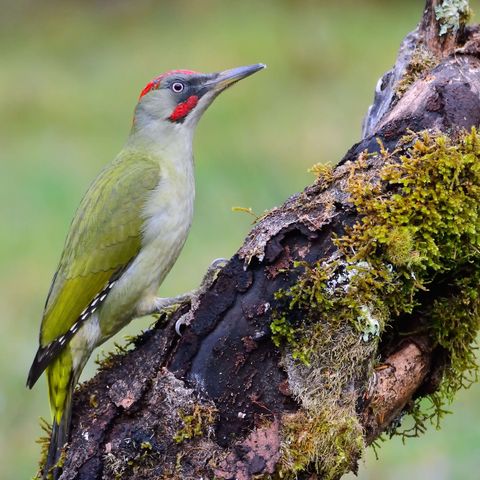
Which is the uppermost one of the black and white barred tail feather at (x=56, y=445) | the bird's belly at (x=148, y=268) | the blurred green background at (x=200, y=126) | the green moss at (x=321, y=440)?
the blurred green background at (x=200, y=126)

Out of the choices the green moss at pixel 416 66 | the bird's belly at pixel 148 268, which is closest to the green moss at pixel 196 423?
the bird's belly at pixel 148 268

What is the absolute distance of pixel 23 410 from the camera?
6.95 metres

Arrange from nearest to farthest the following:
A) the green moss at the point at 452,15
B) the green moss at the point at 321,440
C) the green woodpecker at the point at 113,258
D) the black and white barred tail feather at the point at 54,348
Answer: the green moss at the point at 321,440 → the green moss at the point at 452,15 → the black and white barred tail feather at the point at 54,348 → the green woodpecker at the point at 113,258

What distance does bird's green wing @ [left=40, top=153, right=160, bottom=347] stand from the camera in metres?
4.65

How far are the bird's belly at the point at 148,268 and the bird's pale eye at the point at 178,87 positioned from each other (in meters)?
0.73

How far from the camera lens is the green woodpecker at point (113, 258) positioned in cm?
460

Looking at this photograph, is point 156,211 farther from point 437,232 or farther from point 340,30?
point 340,30

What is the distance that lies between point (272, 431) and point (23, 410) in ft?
12.1

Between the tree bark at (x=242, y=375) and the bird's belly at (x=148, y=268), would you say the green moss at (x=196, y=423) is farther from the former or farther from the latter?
the bird's belly at (x=148, y=268)

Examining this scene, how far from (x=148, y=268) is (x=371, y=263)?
1.46m

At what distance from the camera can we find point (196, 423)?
367 centimetres

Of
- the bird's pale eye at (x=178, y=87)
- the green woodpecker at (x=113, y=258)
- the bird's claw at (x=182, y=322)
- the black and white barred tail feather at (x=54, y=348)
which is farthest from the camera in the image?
the bird's pale eye at (x=178, y=87)

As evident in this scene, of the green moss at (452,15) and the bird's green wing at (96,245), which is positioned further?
the bird's green wing at (96,245)

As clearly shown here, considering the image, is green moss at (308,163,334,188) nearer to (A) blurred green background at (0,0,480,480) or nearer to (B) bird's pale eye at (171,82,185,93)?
(B) bird's pale eye at (171,82,185,93)
